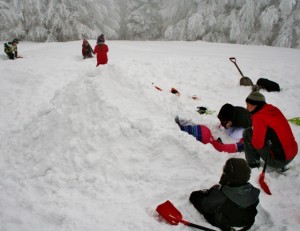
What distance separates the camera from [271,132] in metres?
3.37

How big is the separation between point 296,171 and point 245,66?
6833mm

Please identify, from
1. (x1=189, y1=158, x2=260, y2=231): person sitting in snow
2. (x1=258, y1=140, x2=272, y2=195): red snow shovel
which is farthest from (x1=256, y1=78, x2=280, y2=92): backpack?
(x1=189, y1=158, x2=260, y2=231): person sitting in snow

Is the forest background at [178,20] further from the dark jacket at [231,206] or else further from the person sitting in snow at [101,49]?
the dark jacket at [231,206]

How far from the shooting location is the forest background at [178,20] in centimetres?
1627

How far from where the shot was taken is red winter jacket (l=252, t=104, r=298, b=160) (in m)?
3.32

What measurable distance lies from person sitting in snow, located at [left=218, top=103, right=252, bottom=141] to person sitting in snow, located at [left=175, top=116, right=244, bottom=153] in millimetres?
477

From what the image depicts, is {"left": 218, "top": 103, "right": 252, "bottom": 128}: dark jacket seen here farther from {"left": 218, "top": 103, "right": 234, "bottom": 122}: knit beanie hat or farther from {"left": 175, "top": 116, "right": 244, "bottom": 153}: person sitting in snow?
{"left": 175, "top": 116, "right": 244, "bottom": 153}: person sitting in snow

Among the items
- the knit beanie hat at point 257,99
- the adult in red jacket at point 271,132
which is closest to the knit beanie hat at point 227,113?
the adult in red jacket at point 271,132

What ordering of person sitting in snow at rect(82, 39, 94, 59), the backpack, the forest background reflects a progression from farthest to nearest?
the forest background
person sitting in snow at rect(82, 39, 94, 59)
the backpack

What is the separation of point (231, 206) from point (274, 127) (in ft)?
4.08

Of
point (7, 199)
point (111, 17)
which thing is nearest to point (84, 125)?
point (7, 199)

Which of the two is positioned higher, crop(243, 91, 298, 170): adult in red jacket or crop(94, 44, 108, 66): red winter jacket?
crop(94, 44, 108, 66): red winter jacket

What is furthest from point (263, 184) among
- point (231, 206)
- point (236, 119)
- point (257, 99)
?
point (236, 119)

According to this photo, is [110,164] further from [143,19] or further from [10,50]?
[143,19]
